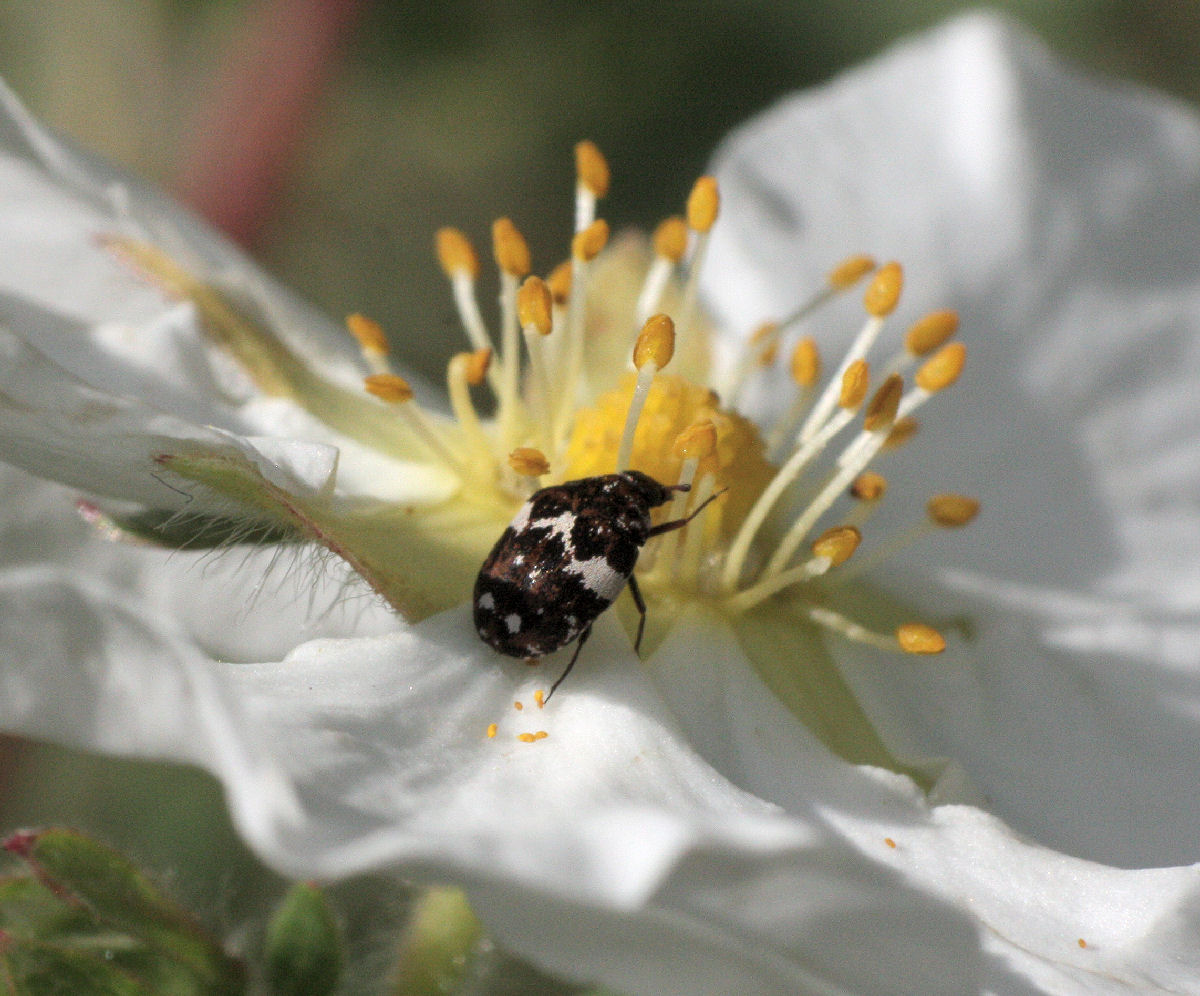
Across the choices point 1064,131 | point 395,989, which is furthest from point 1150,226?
point 395,989

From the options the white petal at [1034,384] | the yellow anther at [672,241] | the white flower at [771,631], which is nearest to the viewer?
the white flower at [771,631]

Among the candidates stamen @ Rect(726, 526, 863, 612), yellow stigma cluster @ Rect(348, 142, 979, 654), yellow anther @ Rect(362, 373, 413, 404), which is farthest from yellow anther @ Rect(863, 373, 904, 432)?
yellow anther @ Rect(362, 373, 413, 404)

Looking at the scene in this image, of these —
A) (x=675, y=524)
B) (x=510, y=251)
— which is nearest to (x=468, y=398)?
(x=510, y=251)

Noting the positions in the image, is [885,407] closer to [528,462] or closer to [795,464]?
[795,464]

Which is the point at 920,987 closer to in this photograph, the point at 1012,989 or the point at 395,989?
the point at 1012,989

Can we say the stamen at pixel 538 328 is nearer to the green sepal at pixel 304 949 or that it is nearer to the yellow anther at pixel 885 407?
the yellow anther at pixel 885 407

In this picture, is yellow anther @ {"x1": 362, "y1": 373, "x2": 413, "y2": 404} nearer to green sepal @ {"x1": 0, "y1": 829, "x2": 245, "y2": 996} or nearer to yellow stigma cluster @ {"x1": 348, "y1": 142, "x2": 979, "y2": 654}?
yellow stigma cluster @ {"x1": 348, "y1": 142, "x2": 979, "y2": 654}

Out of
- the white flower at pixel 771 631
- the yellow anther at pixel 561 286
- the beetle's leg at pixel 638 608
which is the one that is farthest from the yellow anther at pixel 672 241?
the beetle's leg at pixel 638 608
